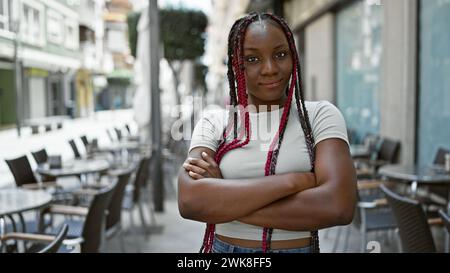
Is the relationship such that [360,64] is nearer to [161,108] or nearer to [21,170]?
[161,108]

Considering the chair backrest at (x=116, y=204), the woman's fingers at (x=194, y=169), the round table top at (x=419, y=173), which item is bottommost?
the chair backrest at (x=116, y=204)

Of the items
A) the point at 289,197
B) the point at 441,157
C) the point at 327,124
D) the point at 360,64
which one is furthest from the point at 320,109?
the point at 360,64

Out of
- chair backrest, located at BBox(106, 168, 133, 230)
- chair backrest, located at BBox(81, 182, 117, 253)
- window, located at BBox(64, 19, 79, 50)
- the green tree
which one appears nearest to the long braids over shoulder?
chair backrest, located at BBox(81, 182, 117, 253)

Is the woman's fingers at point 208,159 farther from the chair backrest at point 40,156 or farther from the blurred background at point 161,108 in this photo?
the chair backrest at point 40,156

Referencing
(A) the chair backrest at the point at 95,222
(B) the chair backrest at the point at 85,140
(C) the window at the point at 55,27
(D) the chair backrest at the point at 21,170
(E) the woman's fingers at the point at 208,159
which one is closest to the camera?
(E) the woman's fingers at the point at 208,159

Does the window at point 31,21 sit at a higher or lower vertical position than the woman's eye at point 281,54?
higher

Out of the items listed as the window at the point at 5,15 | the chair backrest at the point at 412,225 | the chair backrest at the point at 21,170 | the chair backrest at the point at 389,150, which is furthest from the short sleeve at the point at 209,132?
the chair backrest at the point at 389,150

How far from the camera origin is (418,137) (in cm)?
680

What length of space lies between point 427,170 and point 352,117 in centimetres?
555

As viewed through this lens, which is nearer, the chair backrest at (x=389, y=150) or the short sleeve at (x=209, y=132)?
the short sleeve at (x=209, y=132)

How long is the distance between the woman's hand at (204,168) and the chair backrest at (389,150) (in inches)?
226

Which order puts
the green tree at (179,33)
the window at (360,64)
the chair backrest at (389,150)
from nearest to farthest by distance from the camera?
1. the chair backrest at (389,150)
2. the window at (360,64)
3. the green tree at (179,33)

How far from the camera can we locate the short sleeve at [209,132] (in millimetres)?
1448
